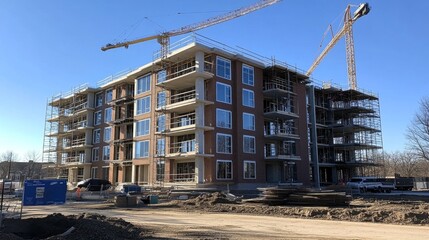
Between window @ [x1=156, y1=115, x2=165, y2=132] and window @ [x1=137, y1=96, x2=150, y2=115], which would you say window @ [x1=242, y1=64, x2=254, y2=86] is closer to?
window @ [x1=156, y1=115, x2=165, y2=132]

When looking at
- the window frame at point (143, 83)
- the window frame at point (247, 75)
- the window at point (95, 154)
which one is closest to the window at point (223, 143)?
the window frame at point (247, 75)

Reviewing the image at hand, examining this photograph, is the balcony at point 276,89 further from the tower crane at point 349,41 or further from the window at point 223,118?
the tower crane at point 349,41

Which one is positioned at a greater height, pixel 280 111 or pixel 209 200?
pixel 280 111

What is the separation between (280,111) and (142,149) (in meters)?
17.1

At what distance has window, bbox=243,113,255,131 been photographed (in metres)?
44.5

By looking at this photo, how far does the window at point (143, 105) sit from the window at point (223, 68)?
1104 centimetres

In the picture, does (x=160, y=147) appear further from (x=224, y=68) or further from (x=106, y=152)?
(x=106, y=152)

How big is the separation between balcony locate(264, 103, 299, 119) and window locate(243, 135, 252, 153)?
384cm

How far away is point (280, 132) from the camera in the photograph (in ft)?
158

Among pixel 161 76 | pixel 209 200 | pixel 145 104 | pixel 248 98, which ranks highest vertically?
pixel 161 76

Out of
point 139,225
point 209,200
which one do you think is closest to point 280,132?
point 209,200

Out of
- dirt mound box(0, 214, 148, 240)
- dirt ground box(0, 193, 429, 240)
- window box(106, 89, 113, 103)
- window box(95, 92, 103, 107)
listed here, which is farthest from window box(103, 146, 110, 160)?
dirt mound box(0, 214, 148, 240)

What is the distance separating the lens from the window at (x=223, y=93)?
4275 centimetres

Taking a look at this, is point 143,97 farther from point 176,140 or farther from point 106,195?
point 106,195
